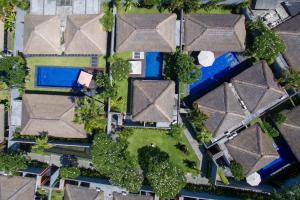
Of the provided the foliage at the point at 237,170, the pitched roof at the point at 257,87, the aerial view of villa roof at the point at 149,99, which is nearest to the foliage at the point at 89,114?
the aerial view of villa roof at the point at 149,99

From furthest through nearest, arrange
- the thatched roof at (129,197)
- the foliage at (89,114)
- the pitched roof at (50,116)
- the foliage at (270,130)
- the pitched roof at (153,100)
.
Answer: the foliage at (89,114)
the pitched roof at (50,116)
the thatched roof at (129,197)
the foliage at (270,130)
the pitched roof at (153,100)

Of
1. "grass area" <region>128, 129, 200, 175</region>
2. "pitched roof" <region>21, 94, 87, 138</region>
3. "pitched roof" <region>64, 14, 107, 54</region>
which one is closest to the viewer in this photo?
"pitched roof" <region>64, 14, 107, 54</region>

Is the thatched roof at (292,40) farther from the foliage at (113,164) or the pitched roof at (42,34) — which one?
the pitched roof at (42,34)

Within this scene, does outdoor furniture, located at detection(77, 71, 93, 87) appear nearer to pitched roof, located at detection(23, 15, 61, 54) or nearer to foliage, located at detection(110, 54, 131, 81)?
foliage, located at detection(110, 54, 131, 81)

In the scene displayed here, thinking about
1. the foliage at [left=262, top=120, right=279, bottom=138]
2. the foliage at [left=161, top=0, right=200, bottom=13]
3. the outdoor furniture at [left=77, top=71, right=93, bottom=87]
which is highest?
the foliage at [left=161, top=0, right=200, bottom=13]

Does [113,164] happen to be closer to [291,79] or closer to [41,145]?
[41,145]

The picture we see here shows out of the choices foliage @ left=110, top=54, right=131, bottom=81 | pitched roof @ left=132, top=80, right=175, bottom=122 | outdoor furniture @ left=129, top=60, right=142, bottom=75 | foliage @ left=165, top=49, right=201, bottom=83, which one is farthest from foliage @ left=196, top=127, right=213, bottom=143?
foliage @ left=110, top=54, right=131, bottom=81
